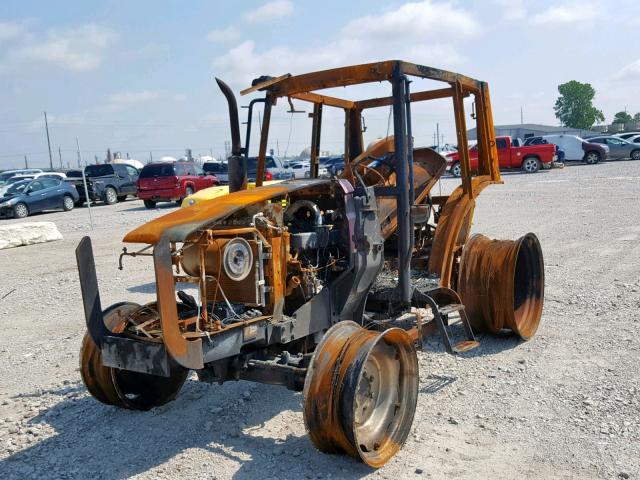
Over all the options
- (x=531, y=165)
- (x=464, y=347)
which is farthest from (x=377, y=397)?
(x=531, y=165)

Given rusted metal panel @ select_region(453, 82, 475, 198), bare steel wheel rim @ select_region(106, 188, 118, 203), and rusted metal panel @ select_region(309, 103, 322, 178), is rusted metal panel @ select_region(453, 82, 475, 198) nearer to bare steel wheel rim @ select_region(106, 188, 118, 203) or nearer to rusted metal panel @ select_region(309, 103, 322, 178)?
rusted metal panel @ select_region(309, 103, 322, 178)

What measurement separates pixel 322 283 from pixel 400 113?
140cm

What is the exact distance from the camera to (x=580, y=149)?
32.2m

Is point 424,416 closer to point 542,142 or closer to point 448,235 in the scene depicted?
point 448,235

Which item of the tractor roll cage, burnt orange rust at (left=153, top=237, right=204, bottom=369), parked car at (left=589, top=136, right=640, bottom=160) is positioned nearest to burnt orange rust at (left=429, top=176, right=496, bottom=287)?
the tractor roll cage

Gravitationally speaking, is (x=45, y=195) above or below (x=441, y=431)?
above

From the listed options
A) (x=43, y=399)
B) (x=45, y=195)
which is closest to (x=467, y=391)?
(x=43, y=399)

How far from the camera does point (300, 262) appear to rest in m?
4.50

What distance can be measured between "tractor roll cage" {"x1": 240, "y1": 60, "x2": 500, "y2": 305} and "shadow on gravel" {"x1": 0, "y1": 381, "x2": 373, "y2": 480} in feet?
4.83

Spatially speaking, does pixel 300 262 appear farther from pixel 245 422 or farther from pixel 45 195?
pixel 45 195

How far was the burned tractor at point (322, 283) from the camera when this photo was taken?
3.90m

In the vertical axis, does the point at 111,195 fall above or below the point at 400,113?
below

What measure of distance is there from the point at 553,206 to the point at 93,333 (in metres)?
15.2

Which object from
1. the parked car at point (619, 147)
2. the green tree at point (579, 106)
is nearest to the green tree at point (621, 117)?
the green tree at point (579, 106)
